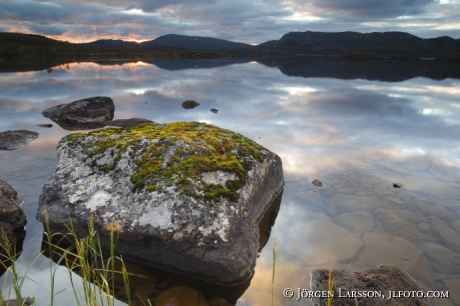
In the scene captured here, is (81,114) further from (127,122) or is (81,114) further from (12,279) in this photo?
(12,279)

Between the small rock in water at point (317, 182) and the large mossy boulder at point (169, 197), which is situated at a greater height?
the large mossy boulder at point (169, 197)

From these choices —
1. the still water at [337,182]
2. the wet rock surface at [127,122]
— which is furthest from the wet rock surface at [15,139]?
the wet rock surface at [127,122]

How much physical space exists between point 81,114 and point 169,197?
45.4 ft

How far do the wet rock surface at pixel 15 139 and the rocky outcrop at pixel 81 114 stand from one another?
8.45 feet

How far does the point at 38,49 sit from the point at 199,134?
108 m

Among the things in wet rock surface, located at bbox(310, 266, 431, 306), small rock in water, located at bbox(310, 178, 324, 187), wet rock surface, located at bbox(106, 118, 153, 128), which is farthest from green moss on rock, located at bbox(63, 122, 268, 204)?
wet rock surface, located at bbox(106, 118, 153, 128)

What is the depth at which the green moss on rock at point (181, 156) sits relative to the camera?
225 inches

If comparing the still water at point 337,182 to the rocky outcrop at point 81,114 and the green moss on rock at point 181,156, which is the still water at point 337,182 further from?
the green moss on rock at point 181,156

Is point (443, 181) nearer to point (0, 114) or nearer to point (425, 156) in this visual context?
point (425, 156)

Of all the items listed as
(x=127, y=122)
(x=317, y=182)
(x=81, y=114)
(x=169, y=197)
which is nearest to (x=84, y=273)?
(x=169, y=197)

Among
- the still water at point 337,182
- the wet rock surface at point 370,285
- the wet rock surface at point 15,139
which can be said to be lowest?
the still water at point 337,182

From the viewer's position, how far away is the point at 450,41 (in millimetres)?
195000

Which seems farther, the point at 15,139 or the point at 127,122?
the point at 127,122

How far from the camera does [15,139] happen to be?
12023 millimetres
